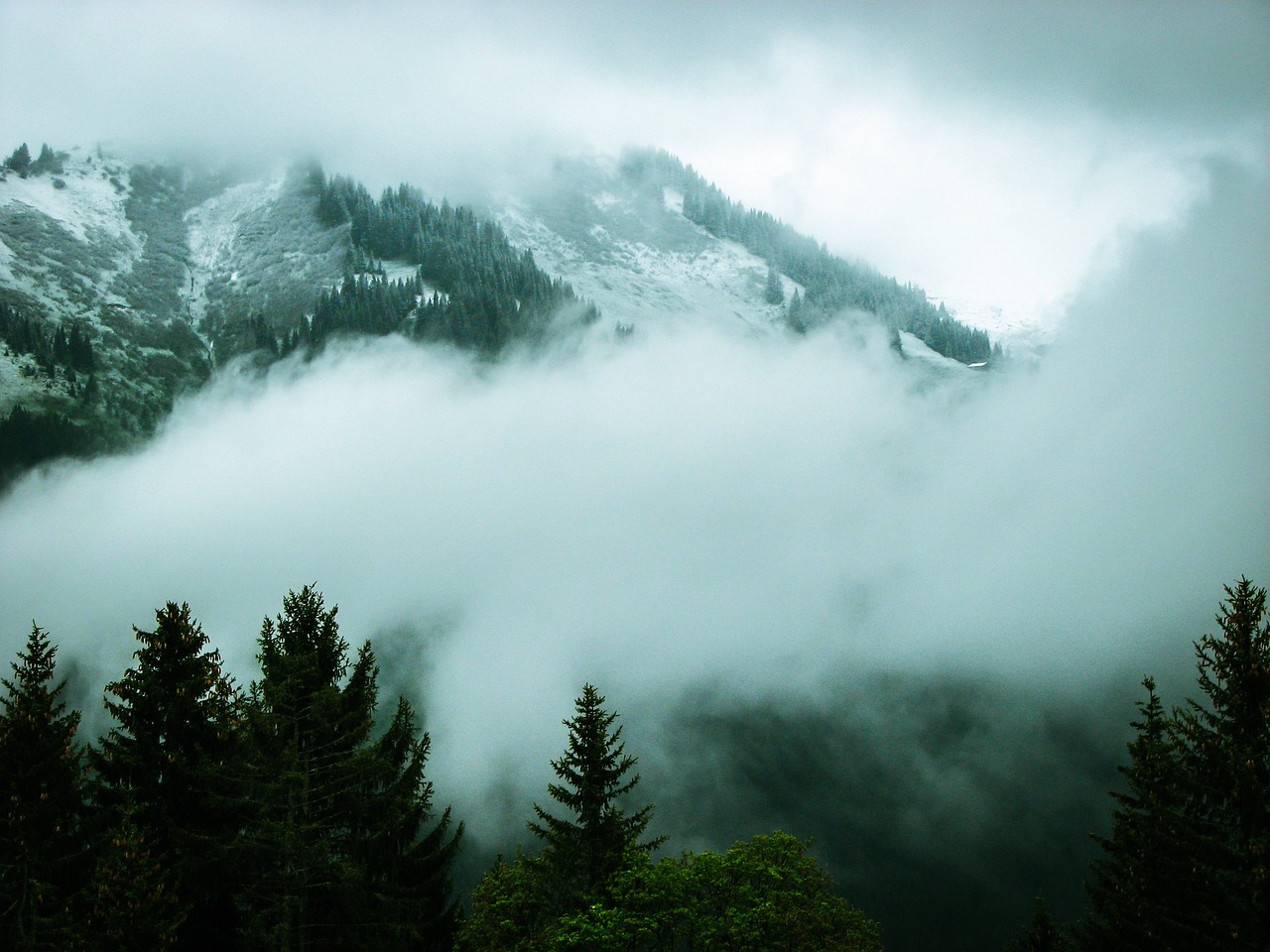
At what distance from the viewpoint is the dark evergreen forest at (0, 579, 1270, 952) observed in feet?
76.4

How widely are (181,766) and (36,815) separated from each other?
12.8ft

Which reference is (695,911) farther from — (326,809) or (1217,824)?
(1217,824)

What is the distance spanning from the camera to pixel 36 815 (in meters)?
26.0

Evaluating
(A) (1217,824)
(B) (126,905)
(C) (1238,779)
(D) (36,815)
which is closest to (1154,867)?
(A) (1217,824)

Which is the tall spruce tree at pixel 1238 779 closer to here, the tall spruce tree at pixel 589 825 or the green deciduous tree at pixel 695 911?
the green deciduous tree at pixel 695 911

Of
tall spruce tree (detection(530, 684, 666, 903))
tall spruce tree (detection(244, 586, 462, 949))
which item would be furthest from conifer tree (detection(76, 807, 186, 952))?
tall spruce tree (detection(530, 684, 666, 903))

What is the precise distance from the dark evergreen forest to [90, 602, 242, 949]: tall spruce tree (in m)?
0.07

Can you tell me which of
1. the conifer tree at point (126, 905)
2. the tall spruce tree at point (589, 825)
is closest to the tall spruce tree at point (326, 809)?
the conifer tree at point (126, 905)

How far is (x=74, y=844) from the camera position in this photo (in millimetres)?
27297

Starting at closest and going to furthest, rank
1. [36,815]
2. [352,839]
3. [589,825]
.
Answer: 1. [36,815]
2. [352,839]
3. [589,825]

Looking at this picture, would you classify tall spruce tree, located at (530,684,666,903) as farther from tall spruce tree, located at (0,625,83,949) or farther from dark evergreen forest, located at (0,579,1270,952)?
tall spruce tree, located at (0,625,83,949)

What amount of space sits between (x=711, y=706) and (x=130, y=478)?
135926 mm

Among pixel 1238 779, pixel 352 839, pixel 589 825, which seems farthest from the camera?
pixel 589 825

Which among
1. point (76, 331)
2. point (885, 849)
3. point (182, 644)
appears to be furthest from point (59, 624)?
point (182, 644)
